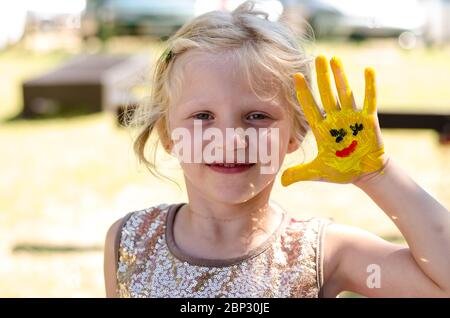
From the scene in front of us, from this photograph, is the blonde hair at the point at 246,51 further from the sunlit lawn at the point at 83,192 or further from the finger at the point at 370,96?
the finger at the point at 370,96

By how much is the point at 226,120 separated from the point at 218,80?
4.1 inches

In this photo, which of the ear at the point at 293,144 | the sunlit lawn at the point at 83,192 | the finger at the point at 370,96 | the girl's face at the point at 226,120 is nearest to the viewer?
the finger at the point at 370,96

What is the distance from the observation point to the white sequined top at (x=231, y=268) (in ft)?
6.11

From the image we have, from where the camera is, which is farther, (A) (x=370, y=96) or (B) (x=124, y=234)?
(B) (x=124, y=234)

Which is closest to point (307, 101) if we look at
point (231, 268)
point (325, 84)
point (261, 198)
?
point (325, 84)

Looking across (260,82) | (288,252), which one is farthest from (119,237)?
(260,82)

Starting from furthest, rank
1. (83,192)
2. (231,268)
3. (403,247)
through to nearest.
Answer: (83,192)
(231,268)
(403,247)

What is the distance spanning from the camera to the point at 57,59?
47.3ft

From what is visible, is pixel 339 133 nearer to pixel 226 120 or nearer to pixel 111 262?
pixel 226 120

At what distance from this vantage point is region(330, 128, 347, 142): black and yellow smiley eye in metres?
1.68

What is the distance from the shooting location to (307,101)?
1697mm

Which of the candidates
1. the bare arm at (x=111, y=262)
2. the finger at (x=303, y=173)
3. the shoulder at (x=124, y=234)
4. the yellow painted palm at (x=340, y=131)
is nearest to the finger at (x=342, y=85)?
the yellow painted palm at (x=340, y=131)
